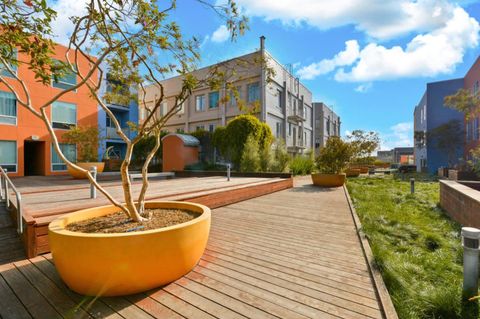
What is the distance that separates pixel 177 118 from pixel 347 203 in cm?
2050

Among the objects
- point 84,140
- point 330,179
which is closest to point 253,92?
point 330,179

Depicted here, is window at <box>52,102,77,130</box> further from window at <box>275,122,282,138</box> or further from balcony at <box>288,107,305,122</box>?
balcony at <box>288,107,305,122</box>

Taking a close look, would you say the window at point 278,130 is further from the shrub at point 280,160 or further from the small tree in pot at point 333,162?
the small tree in pot at point 333,162

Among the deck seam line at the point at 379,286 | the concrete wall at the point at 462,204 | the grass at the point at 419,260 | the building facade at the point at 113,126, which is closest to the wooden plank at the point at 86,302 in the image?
the deck seam line at the point at 379,286

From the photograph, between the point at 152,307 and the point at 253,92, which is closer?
the point at 152,307

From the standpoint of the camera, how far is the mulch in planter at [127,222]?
8.07 ft

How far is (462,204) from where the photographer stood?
4805 mm

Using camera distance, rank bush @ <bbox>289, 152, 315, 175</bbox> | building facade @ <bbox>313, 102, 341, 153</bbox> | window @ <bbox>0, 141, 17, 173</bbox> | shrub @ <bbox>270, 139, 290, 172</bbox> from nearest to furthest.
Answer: shrub @ <bbox>270, 139, 290, 172</bbox>
window @ <bbox>0, 141, 17, 173</bbox>
bush @ <bbox>289, 152, 315, 175</bbox>
building facade @ <bbox>313, 102, 341, 153</bbox>

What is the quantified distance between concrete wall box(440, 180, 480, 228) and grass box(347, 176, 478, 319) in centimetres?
22

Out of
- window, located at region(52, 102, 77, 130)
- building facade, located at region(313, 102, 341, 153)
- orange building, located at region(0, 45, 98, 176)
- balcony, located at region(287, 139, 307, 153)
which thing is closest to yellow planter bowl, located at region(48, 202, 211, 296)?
orange building, located at region(0, 45, 98, 176)

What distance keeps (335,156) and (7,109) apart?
18.0 meters

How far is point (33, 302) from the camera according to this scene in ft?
6.97

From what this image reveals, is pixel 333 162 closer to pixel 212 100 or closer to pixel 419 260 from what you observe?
pixel 419 260

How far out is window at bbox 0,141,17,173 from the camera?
13266 mm
